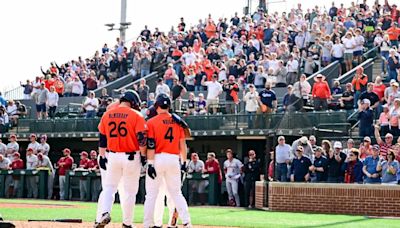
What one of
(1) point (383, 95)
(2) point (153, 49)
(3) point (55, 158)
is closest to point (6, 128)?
(3) point (55, 158)

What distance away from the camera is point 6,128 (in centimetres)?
3347

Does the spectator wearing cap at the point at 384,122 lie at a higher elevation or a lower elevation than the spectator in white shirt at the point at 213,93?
lower

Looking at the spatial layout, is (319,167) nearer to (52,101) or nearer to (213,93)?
(213,93)

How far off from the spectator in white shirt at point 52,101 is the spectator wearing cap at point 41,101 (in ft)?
0.47

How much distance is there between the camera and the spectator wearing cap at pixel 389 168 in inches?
799

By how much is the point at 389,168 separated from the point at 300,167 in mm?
2448

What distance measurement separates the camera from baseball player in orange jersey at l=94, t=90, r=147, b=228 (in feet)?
43.5

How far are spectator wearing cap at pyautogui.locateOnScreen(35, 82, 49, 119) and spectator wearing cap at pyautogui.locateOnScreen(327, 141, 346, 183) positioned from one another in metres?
14.5

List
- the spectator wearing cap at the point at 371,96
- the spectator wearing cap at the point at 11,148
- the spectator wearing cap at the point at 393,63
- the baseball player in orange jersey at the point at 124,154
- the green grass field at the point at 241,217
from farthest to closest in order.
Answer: the spectator wearing cap at the point at 11,148 < the spectator wearing cap at the point at 393,63 < the spectator wearing cap at the point at 371,96 < the green grass field at the point at 241,217 < the baseball player in orange jersey at the point at 124,154

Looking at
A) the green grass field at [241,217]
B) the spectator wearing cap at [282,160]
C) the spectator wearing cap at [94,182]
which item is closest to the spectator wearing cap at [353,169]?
the green grass field at [241,217]

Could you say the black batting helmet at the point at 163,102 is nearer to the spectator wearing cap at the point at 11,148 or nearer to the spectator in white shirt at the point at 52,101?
the spectator wearing cap at the point at 11,148

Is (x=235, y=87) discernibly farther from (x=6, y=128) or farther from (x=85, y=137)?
(x=6, y=128)

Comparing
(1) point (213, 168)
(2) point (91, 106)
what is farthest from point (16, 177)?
(1) point (213, 168)

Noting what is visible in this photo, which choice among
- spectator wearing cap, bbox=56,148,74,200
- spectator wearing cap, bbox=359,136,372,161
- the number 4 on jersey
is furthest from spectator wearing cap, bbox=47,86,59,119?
the number 4 on jersey
